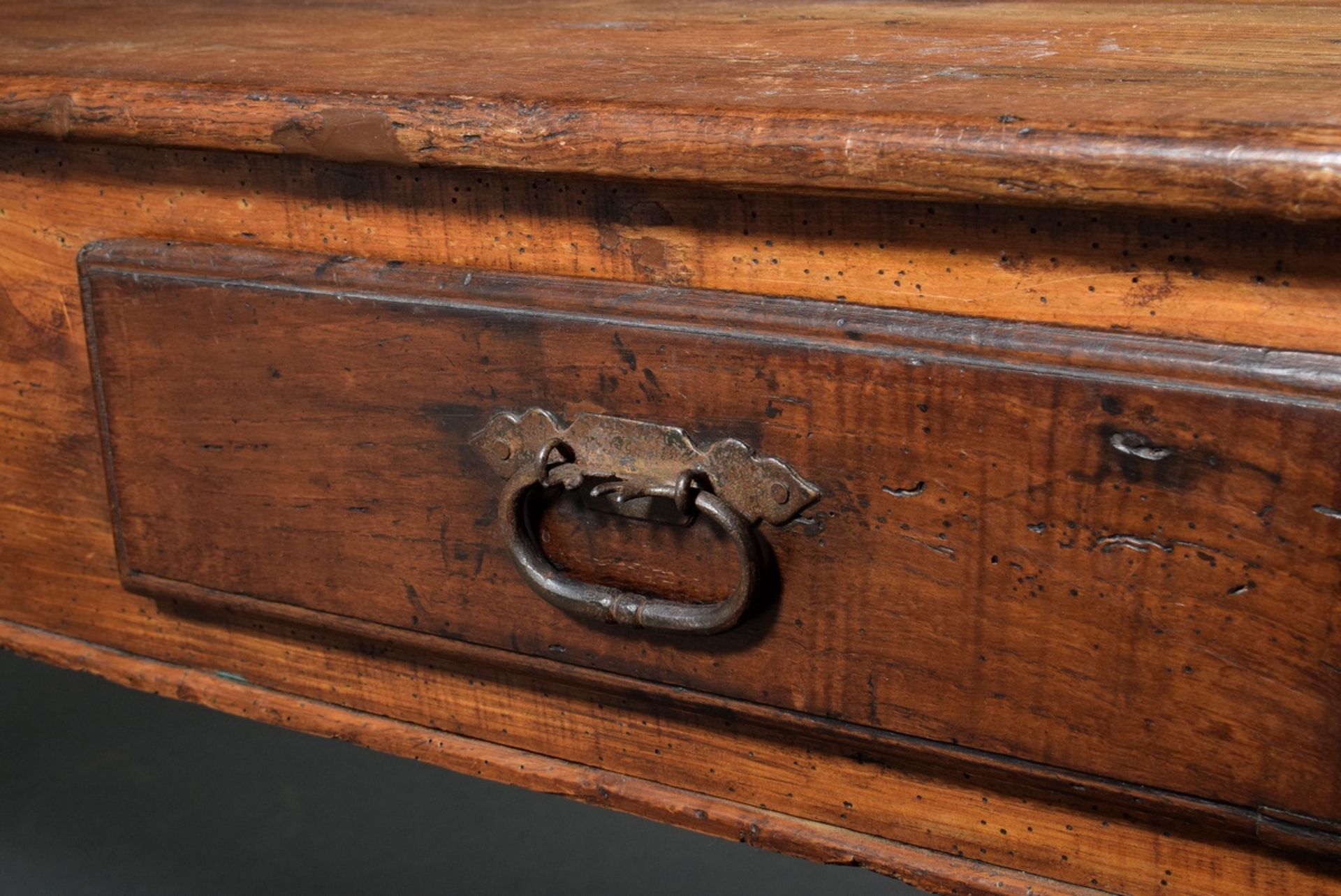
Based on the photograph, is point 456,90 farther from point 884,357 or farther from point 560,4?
point 560,4

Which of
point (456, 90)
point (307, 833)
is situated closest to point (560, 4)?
point (456, 90)

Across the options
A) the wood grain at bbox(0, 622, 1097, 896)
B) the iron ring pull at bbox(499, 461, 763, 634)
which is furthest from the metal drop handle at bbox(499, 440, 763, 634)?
the wood grain at bbox(0, 622, 1097, 896)

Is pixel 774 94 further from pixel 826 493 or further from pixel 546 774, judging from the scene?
pixel 546 774

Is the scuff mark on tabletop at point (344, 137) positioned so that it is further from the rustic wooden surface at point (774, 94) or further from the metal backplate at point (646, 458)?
the metal backplate at point (646, 458)

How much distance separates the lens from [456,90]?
77cm

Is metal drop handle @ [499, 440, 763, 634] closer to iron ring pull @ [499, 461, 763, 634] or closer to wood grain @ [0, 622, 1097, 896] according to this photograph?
iron ring pull @ [499, 461, 763, 634]

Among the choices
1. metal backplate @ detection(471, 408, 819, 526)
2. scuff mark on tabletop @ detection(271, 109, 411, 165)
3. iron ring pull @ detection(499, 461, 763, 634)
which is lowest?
iron ring pull @ detection(499, 461, 763, 634)

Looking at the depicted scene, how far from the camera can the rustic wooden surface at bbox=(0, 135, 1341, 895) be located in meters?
0.65

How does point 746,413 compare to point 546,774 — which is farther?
point 546,774

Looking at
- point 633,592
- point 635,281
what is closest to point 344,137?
point 635,281

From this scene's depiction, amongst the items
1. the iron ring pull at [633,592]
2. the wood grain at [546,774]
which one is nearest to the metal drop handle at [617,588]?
the iron ring pull at [633,592]

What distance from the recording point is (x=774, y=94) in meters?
0.73

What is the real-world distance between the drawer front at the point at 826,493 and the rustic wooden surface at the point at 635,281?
2cm

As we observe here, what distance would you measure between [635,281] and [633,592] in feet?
0.50
